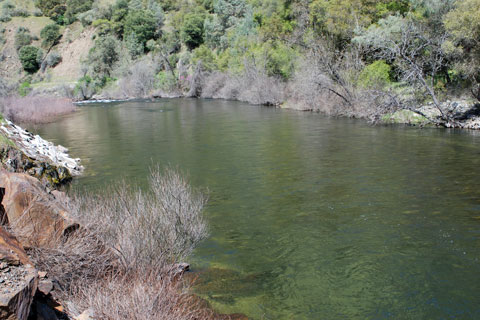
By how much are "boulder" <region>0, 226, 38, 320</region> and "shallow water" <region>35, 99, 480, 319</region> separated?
14.6 ft

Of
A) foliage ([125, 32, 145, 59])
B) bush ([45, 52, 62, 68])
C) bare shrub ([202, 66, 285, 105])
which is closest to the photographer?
bare shrub ([202, 66, 285, 105])

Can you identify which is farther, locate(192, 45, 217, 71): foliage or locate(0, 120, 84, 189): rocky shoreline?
locate(192, 45, 217, 71): foliage

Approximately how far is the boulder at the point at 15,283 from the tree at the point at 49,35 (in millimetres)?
111195

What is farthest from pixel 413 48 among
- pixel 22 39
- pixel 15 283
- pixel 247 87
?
pixel 22 39

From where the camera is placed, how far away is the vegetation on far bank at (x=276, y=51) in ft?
99.3

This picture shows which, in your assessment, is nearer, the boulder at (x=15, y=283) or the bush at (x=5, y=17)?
the boulder at (x=15, y=283)

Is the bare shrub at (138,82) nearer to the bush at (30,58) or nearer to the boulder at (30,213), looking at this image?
the bush at (30,58)

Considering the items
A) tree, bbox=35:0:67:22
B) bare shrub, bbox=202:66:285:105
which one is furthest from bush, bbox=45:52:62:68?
bare shrub, bbox=202:66:285:105

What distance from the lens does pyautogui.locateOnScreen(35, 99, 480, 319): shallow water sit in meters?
8.83

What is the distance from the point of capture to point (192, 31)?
3342 inches

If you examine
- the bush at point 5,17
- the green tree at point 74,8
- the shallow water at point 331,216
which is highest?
the green tree at point 74,8

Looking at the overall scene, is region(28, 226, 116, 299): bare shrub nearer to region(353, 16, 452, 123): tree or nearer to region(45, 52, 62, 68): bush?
region(353, 16, 452, 123): tree

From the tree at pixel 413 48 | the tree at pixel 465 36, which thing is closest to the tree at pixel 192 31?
the tree at pixel 413 48

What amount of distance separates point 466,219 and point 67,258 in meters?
11.1
